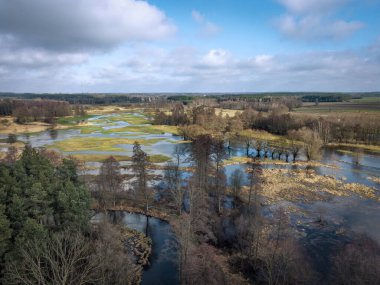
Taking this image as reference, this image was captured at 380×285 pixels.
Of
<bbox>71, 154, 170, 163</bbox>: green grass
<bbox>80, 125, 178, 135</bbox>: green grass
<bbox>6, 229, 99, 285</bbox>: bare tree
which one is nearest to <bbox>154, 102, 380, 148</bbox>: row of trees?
<bbox>80, 125, 178, 135</bbox>: green grass

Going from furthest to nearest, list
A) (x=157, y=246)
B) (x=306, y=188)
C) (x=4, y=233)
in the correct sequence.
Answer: (x=306, y=188) < (x=157, y=246) < (x=4, y=233)

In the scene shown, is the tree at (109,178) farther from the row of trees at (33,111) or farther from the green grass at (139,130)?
the row of trees at (33,111)

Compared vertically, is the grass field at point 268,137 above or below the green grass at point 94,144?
below

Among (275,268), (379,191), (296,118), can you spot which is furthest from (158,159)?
(296,118)

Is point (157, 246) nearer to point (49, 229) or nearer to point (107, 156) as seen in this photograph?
point (49, 229)

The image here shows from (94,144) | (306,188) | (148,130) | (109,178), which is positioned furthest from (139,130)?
(109,178)

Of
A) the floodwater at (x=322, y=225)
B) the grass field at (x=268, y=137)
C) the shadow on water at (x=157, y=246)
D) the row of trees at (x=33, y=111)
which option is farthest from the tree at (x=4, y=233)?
the row of trees at (x=33, y=111)

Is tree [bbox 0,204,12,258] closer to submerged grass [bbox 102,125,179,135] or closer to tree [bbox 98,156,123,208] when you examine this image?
tree [bbox 98,156,123,208]

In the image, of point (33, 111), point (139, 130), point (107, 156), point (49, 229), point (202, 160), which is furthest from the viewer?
point (33, 111)
